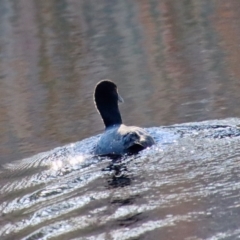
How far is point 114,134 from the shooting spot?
33.7 feet

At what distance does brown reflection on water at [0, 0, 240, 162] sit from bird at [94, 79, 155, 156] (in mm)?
662

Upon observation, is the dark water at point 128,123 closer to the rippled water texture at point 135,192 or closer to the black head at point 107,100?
the rippled water texture at point 135,192

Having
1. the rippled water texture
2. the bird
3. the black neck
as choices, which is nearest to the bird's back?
the bird

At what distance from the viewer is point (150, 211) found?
7176 mm

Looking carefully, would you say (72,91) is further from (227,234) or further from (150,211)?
(227,234)

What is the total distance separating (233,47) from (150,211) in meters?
11.4

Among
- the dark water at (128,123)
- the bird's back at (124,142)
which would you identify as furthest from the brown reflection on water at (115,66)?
the bird's back at (124,142)

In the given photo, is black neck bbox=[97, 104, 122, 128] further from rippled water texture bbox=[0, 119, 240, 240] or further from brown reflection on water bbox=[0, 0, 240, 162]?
rippled water texture bbox=[0, 119, 240, 240]

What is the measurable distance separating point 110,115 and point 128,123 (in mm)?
1144

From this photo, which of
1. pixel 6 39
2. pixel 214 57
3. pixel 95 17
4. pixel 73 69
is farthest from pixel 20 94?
pixel 95 17

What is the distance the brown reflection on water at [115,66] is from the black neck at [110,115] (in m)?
0.63

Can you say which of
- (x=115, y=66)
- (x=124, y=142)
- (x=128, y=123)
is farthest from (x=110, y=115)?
(x=115, y=66)

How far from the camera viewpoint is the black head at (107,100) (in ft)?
36.9

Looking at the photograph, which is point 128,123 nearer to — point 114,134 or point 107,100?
point 107,100
